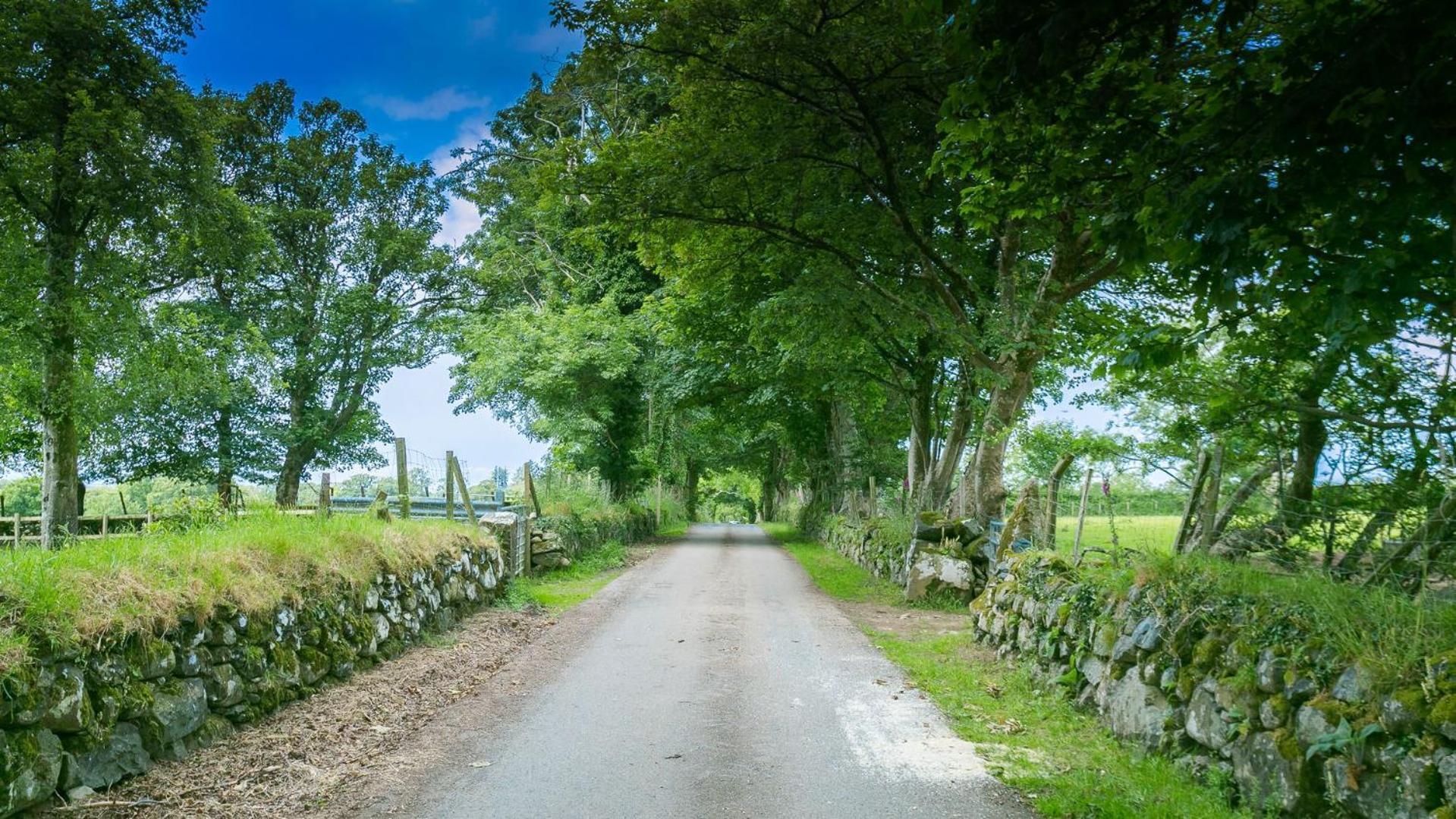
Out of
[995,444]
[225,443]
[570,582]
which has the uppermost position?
[225,443]

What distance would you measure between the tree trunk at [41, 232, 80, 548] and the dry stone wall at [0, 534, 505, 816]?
11.0 meters

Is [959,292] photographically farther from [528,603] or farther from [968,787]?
[968,787]

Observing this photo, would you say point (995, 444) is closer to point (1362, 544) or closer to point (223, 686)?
point (1362, 544)

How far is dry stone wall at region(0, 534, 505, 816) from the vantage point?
398cm

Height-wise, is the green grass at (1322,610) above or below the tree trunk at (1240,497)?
below

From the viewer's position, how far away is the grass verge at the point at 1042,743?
4492 mm

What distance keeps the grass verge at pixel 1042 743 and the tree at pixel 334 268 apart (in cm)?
2855

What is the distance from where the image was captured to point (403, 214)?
34.8m

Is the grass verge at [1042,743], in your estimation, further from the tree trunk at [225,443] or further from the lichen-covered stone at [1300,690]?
the tree trunk at [225,443]

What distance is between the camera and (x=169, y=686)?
5.01m

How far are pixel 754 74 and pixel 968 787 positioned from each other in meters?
8.39

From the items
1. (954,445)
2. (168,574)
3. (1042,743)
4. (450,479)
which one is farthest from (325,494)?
(954,445)

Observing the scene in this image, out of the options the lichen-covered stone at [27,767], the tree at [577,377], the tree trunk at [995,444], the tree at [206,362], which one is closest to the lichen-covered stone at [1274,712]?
the lichen-covered stone at [27,767]

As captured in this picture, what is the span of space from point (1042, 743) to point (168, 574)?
6224 millimetres
